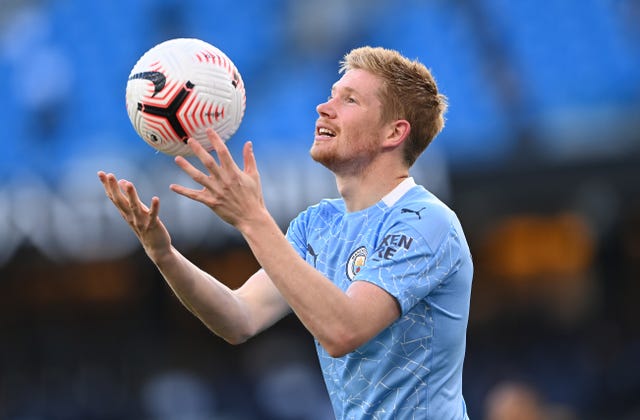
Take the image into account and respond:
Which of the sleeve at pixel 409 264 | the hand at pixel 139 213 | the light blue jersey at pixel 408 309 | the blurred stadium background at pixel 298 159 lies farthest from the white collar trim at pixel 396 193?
the blurred stadium background at pixel 298 159

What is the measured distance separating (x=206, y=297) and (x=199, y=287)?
57mm

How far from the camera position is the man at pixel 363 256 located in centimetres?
395

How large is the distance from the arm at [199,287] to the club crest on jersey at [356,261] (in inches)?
24.4

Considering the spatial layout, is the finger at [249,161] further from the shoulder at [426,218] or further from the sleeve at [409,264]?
the shoulder at [426,218]

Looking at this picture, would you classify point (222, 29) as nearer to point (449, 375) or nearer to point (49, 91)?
point (49, 91)

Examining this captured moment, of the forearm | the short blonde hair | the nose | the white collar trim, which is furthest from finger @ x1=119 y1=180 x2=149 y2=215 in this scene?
the short blonde hair

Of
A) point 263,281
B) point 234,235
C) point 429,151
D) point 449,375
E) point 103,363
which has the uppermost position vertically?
point 449,375

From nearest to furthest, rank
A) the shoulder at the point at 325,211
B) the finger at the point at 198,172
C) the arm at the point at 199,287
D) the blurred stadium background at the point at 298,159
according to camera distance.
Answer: the finger at the point at 198,172, the arm at the point at 199,287, the shoulder at the point at 325,211, the blurred stadium background at the point at 298,159

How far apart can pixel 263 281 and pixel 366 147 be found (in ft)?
2.88

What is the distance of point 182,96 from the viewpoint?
457 cm

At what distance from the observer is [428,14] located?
45.7 feet

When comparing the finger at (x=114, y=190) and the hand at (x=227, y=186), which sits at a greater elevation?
the hand at (x=227, y=186)

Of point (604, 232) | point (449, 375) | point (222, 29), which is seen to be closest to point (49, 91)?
point (222, 29)

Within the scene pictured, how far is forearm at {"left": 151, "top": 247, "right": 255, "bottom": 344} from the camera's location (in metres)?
4.69
